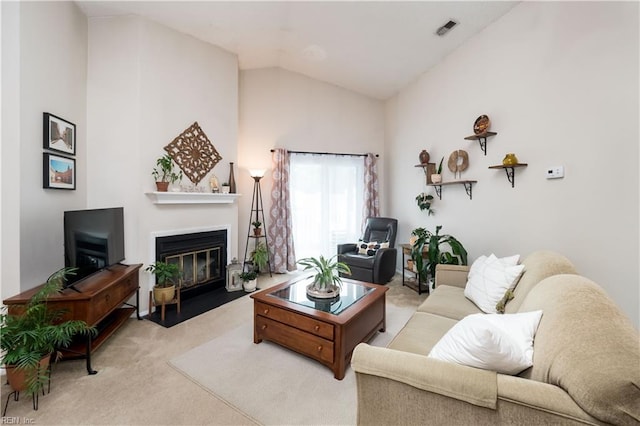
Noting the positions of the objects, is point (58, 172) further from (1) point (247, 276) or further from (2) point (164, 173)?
(1) point (247, 276)

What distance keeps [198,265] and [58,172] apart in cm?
177

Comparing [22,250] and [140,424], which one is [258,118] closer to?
[22,250]

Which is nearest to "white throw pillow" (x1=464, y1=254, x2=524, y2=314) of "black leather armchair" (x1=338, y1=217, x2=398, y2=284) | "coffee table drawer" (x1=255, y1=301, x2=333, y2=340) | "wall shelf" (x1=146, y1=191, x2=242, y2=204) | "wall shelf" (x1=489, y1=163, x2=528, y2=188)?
"wall shelf" (x1=489, y1=163, x2=528, y2=188)

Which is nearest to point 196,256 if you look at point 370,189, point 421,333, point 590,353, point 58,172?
point 58,172

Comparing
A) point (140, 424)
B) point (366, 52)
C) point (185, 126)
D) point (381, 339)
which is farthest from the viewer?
point (366, 52)

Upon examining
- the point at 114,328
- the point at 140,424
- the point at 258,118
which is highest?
the point at 258,118

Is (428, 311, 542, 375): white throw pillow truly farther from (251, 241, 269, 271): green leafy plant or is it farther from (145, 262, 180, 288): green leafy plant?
(251, 241, 269, 271): green leafy plant

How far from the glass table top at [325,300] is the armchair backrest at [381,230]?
5.96ft

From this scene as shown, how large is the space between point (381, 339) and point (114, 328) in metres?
2.38

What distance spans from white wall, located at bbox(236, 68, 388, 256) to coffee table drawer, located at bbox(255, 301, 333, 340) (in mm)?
2354

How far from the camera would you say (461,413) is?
1015 mm

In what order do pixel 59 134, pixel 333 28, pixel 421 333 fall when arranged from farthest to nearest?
1. pixel 333 28
2. pixel 59 134
3. pixel 421 333

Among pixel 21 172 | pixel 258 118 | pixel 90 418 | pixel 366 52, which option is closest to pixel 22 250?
pixel 21 172

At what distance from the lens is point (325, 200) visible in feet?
16.2
